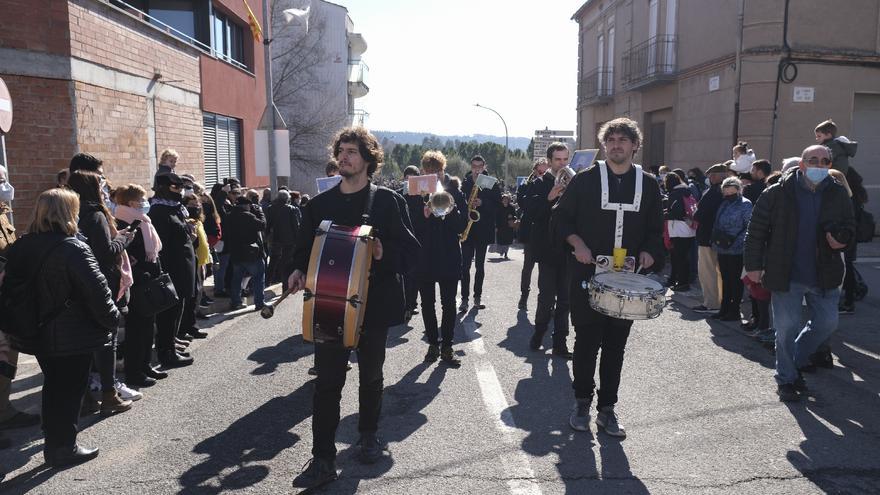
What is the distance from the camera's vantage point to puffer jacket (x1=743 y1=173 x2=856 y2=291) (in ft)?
16.6

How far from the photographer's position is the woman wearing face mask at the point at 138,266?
5.50 m

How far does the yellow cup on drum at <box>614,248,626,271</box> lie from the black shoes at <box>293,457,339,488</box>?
7.36ft

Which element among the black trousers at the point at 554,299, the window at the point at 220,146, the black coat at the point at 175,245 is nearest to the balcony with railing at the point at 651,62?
the window at the point at 220,146

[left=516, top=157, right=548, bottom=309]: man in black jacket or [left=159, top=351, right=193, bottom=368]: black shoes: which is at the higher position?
[left=516, top=157, right=548, bottom=309]: man in black jacket

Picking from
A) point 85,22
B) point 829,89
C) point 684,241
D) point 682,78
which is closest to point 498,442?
point 684,241

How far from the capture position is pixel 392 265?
391 centimetres

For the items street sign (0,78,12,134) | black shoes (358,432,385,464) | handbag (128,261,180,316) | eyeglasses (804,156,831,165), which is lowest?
black shoes (358,432,385,464)

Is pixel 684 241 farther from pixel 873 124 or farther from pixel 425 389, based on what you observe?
pixel 873 124

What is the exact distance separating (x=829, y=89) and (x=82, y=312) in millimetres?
17714

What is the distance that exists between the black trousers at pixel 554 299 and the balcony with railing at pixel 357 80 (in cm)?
4612

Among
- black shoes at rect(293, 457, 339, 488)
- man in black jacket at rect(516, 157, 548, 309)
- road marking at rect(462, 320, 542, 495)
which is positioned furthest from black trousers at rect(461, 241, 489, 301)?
black shoes at rect(293, 457, 339, 488)

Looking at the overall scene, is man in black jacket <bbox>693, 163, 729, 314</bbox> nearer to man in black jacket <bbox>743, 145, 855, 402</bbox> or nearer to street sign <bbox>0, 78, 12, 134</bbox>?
man in black jacket <bbox>743, 145, 855, 402</bbox>

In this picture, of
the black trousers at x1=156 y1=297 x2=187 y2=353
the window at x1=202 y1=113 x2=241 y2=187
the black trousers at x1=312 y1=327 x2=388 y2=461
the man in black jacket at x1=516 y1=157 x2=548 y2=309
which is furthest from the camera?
the window at x1=202 y1=113 x2=241 y2=187

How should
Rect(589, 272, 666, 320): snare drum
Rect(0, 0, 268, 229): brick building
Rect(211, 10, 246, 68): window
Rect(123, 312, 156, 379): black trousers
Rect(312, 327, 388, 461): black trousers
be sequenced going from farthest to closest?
Rect(211, 10, 246, 68): window
Rect(0, 0, 268, 229): brick building
Rect(123, 312, 156, 379): black trousers
Rect(589, 272, 666, 320): snare drum
Rect(312, 327, 388, 461): black trousers
